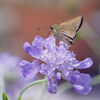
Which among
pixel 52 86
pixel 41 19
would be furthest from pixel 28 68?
pixel 41 19

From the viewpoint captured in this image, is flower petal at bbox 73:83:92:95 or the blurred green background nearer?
flower petal at bbox 73:83:92:95

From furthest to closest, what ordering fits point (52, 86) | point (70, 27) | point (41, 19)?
1. point (41, 19)
2. point (70, 27)
3. point (52, 86)

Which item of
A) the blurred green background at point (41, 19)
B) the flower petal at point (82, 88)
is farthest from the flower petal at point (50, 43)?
the blurred green background at point (41, 19)

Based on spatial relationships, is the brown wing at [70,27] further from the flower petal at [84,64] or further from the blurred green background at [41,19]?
the blurred green background at [41,19]

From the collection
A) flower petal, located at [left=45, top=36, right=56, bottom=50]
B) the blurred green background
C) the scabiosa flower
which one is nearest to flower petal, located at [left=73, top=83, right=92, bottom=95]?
the scabiosa flower

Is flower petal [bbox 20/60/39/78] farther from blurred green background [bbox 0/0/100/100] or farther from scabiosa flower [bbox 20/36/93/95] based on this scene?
blurred green background [bbox 0/0/100/100]

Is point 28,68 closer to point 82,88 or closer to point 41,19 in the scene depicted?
point 82,88

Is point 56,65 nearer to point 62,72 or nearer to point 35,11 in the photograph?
point 62,72
